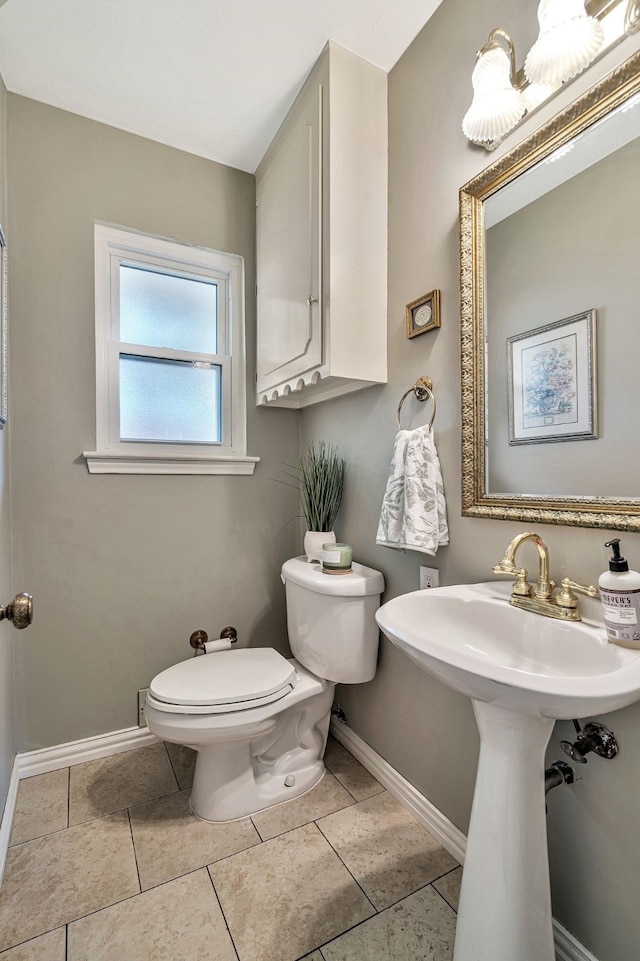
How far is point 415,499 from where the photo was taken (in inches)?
48.4

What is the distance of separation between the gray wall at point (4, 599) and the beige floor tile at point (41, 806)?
0.13m

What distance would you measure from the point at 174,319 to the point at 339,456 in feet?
3.07

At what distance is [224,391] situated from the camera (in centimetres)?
192

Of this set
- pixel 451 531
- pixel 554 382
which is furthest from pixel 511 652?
A: pixel 554 382

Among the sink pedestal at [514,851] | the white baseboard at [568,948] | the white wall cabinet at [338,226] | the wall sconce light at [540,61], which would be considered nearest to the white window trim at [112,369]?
the white wall cabinet at [338,226]

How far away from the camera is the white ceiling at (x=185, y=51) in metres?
1.26

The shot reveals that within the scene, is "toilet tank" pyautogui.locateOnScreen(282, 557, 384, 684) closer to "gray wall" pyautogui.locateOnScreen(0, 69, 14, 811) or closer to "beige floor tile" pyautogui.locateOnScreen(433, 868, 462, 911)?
"beige floor tile" pyautogui.locateOnScreen(433, 868, 462, 911)

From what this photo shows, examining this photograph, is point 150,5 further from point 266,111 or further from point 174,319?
point 174,319

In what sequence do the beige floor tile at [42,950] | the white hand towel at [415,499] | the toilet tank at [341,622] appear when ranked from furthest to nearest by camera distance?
the toilet tank at [341,622], the white hand towel at [415,499], the beige floor tile at [42,950]

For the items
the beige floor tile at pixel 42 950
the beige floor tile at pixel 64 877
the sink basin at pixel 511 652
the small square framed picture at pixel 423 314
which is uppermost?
the small square framed picture at pixel 423 314

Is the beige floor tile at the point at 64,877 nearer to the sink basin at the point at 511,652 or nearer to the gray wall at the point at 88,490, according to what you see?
the gray wall at the point at 88,490

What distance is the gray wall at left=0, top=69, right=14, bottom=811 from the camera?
1.29 meters

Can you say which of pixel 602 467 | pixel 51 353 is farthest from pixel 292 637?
pixel 51 353

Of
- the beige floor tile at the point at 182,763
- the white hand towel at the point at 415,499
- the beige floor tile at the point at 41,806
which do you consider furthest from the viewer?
the beige floor tile at the point at 182,763
